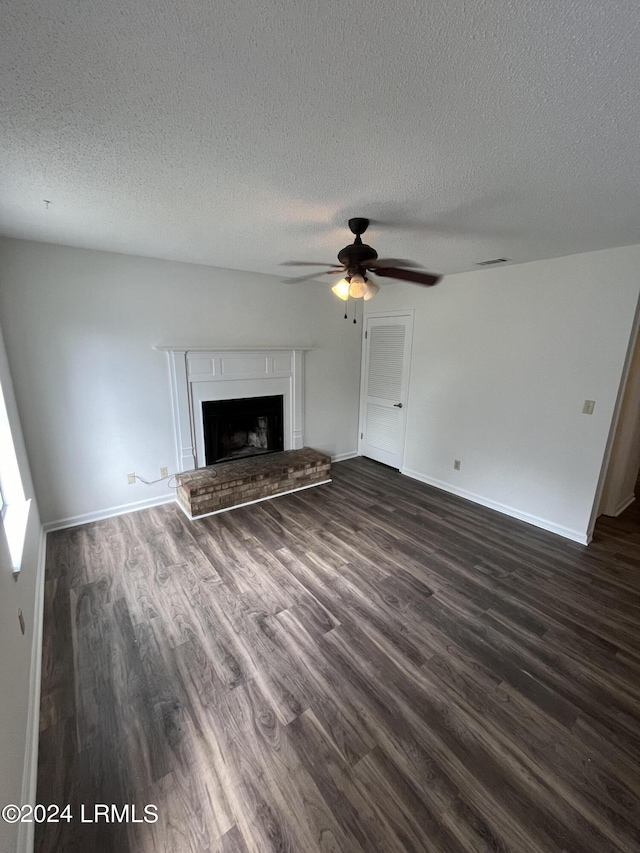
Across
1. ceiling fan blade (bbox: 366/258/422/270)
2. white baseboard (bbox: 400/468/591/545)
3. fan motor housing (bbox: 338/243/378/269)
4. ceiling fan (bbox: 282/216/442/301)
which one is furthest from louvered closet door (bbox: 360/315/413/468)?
fan motor housing (bbox: 338/243/378/269)

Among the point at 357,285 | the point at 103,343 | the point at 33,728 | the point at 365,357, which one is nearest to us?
the point at 33,728

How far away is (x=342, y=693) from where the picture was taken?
1607 mm

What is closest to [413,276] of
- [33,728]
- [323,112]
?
[323,112]

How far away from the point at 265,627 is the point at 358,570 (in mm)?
823

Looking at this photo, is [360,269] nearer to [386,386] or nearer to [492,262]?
[492,262]

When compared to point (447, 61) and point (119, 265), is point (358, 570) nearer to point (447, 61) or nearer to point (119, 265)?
point (447, 61)

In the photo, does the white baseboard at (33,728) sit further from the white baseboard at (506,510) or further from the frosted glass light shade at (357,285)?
the white baseboard at (506,510)

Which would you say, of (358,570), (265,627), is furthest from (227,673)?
(358,570)

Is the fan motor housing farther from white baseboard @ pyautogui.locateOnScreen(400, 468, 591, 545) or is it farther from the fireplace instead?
white baseboard @ pyautogui.locateOnScreen(400, 468, 591, 545)

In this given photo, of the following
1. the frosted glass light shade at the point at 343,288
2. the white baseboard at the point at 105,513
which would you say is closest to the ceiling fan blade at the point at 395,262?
the frosted glass light shade at the point at 343,288

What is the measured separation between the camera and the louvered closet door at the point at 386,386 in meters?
4.25

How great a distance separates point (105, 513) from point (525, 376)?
4.20 metres

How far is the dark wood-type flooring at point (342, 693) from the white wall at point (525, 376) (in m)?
0.67

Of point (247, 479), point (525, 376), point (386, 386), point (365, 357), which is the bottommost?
point (247, 479)
